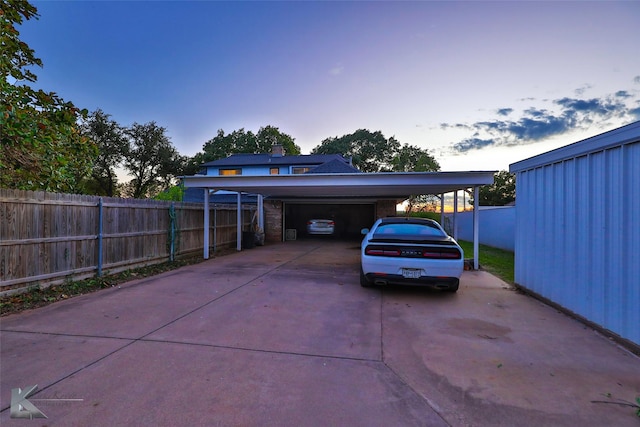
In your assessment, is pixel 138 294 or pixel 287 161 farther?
pixel 287 161

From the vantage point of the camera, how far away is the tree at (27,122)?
543cm

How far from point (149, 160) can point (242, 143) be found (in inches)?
596

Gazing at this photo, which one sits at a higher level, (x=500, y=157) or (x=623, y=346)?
(x=500, y=157)

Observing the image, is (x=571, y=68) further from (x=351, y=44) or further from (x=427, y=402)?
(x=427, y=402)

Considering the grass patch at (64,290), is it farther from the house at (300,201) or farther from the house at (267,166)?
the house at (267,166)

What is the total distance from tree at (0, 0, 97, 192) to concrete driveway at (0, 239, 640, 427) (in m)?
3.02

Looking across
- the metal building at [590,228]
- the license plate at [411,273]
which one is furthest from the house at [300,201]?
Result: the metal building at [590,228]

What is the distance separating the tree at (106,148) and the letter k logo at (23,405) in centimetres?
2892

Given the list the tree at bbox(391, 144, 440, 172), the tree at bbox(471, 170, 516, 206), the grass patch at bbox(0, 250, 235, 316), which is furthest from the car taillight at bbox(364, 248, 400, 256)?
the tree at bbox(471, 170, 516, 206)

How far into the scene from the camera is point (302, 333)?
12.9 ft

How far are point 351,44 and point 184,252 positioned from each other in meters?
9.04

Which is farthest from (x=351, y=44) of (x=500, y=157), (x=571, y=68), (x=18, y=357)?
(x=500, y=157)

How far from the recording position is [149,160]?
96.8ft

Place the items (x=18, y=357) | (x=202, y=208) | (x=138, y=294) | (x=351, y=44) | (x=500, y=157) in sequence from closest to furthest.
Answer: (x=18, y=357), (x=138, y=294), (x=351, y=44), (x=202, y=208), (x=500, y=157)
